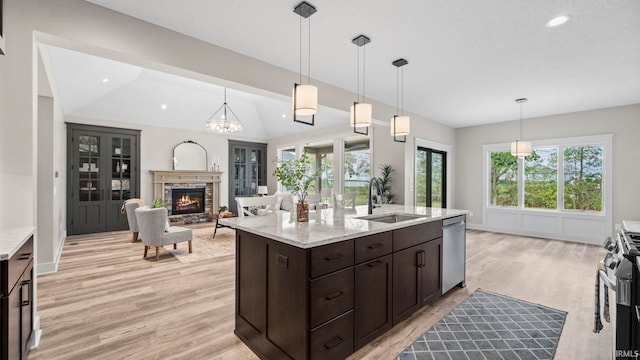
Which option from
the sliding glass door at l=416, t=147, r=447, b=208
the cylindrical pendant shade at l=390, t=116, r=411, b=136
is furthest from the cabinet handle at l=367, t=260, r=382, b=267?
the sliding glass door at l=416, t=147, r=447, b=208

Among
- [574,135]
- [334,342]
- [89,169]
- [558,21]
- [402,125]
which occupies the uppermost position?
[558,21]

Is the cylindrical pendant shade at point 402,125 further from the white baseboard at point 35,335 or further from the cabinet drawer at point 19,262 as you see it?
the white baseboard at point 35,335

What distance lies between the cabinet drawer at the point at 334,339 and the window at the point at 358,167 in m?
5.04

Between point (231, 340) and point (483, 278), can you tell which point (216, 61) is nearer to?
point (231, 340)

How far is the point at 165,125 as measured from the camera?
7.74 metres

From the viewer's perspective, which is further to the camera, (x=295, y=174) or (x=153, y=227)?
(x=153, y=227)

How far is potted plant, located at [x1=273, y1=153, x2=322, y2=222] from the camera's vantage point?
2.37 m

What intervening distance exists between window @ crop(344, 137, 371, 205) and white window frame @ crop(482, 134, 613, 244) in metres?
3.06

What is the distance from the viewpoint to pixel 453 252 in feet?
10.6

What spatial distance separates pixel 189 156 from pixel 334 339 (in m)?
7.70

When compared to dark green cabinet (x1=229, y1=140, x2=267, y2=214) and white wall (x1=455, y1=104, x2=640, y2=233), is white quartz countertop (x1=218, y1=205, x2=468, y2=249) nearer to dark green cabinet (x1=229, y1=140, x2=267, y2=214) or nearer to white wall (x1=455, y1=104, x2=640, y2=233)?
white wall (x1=455, y1=104, x2=640, y2=233)

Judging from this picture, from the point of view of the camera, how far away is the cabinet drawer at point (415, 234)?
7.87 feet

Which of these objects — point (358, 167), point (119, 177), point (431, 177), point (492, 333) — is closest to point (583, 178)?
point (431, 177)

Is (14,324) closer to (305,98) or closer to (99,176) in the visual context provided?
(305,98)
